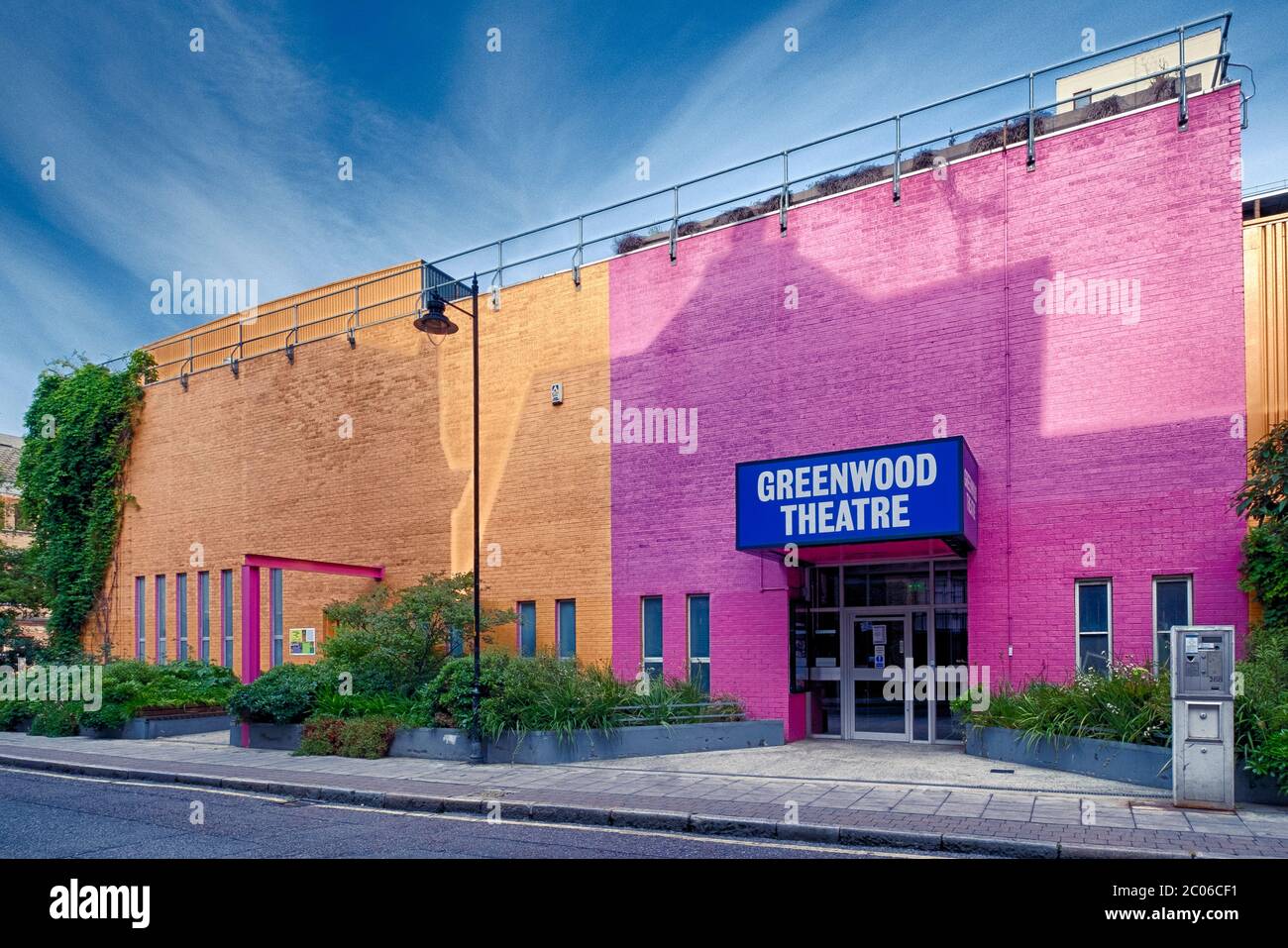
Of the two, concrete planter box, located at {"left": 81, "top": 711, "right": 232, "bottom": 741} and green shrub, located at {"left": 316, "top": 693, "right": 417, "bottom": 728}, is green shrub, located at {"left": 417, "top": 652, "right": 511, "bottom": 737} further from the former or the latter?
concrete planter box, located at {"left": 81, "top": 711, "right": 232, "bottom": 741}

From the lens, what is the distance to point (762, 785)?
40.1 feet

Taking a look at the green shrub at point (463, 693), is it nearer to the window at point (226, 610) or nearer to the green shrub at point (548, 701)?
the green shrub at point (548, 701)

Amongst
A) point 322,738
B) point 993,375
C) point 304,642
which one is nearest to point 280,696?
point 322,738

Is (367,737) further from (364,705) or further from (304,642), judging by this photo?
(304,642)

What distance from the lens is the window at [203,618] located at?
27453 mm

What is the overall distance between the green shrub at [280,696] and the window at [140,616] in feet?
44.5

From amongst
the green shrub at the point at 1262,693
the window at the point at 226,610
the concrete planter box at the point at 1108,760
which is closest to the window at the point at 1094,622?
the concrete planter box at the point at 1108,760

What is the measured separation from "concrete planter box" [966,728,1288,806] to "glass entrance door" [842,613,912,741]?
9.36ft

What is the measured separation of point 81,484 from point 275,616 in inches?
396

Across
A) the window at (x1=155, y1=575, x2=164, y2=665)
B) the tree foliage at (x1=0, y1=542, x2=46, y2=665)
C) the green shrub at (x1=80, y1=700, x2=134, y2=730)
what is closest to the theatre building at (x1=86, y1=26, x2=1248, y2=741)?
the green shrub at (x1=80, y1=700, x2=134, y2=730)

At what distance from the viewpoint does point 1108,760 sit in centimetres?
1195

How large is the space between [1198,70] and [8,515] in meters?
49.1
